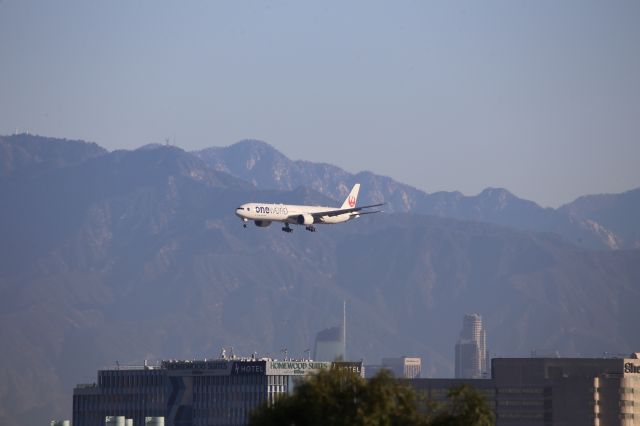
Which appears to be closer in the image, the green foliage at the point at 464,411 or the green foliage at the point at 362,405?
the green foliage at the point at 362,405

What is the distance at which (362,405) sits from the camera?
91188 millimetres

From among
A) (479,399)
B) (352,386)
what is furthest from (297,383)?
(479,399)

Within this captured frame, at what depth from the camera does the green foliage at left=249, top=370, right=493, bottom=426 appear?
91188mm

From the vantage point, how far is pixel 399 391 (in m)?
92.5

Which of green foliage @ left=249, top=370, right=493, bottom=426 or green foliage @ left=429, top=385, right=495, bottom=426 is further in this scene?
green foliage @ left=429, top=385, right=495, bottom=426

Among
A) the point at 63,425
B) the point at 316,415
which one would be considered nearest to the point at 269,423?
the point at 316,415

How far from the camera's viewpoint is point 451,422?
9200 cm

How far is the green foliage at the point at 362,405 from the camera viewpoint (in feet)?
299

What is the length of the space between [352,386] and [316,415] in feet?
10.6

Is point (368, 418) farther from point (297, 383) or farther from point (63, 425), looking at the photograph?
point (63, 425)

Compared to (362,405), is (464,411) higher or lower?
lower

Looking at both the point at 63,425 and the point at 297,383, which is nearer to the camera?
the point at 297,383

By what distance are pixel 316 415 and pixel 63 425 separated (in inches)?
4380

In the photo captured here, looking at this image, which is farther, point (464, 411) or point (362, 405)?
point (464, 411)
